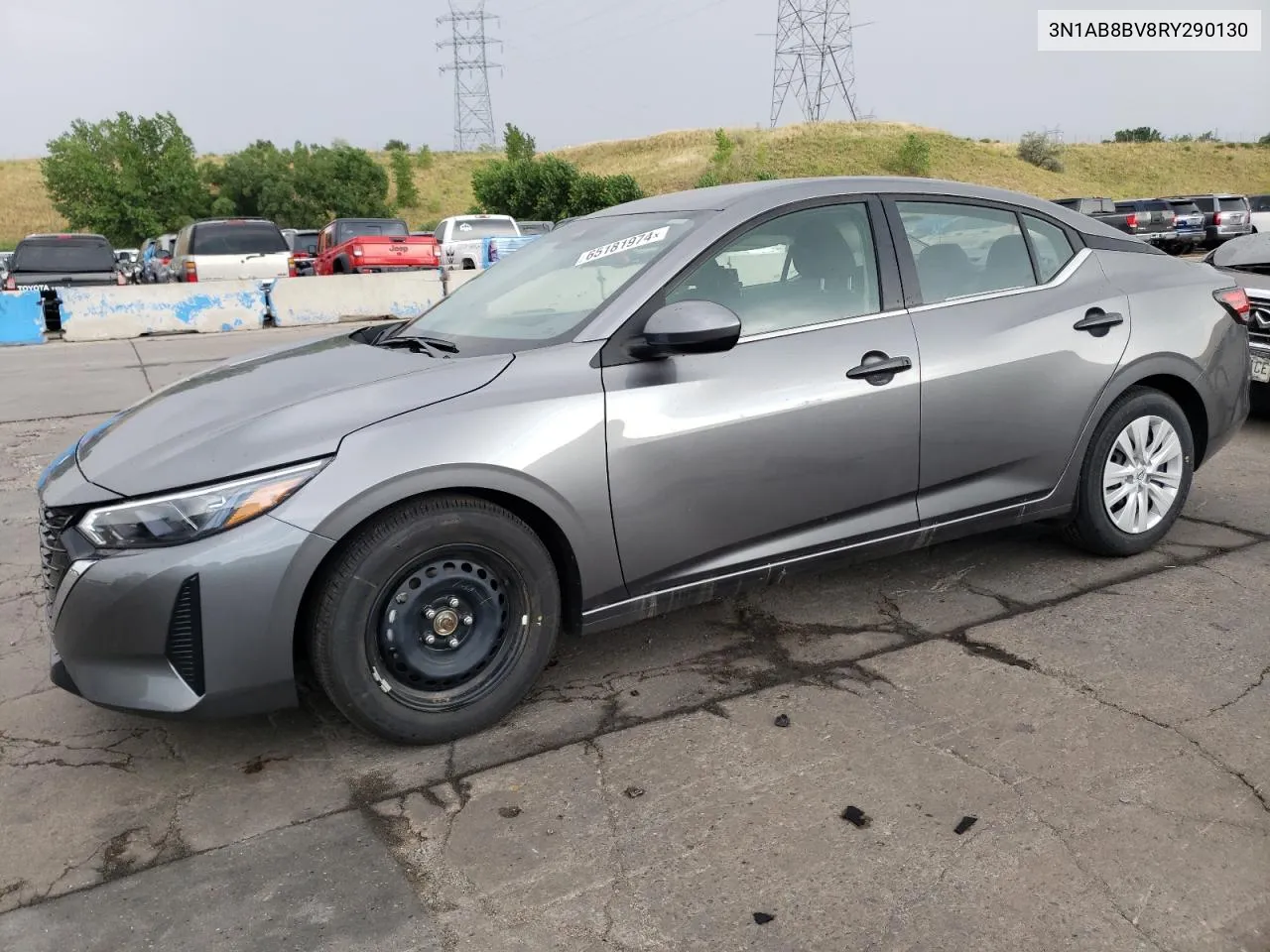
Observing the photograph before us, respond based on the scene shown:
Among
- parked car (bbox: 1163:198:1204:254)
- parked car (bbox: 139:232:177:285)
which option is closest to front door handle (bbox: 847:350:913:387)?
parked car (bbox: 139:232:177:285)

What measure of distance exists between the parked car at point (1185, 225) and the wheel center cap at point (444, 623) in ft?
94.2

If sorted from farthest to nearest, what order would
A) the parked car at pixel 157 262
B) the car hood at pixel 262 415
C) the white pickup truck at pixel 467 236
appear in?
the white pickup truck at pixel 467 236, the parked car at pixel 157 262, the car hood at pixel 262 415

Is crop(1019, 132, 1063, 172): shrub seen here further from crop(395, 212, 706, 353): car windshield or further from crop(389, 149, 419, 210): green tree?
crop(395, 212, 706, 353): car windshield

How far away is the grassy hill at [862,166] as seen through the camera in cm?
6175

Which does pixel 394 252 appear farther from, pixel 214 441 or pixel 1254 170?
pixel 1254 170

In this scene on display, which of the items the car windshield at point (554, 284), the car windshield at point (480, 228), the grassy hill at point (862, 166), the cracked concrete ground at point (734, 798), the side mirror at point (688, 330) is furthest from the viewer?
the grassy hill at point (862, 166)

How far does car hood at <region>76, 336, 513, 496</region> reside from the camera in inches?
110

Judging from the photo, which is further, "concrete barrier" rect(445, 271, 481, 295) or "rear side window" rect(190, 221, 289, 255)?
"concrete barrier" rect(445, 271, 481, 295)

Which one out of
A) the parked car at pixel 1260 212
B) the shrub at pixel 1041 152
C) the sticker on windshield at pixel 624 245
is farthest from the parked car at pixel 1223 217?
the shrub at pixel 1041 152

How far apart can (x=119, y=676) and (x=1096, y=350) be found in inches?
144

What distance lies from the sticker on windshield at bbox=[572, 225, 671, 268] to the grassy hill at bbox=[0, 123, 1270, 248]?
184 feet

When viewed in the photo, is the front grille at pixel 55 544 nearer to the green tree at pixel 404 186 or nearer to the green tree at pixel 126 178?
the green tree at pixel 126 178

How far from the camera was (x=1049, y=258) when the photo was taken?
4.20 meters

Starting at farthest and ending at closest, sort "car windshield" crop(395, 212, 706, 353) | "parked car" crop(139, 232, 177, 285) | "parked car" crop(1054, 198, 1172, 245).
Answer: "parked car" crop(1054, 198, 1172, 245) → "parked car" crop(139, 232, 177, 285) → "car windshield" crop(395, 212, 706, 353)
